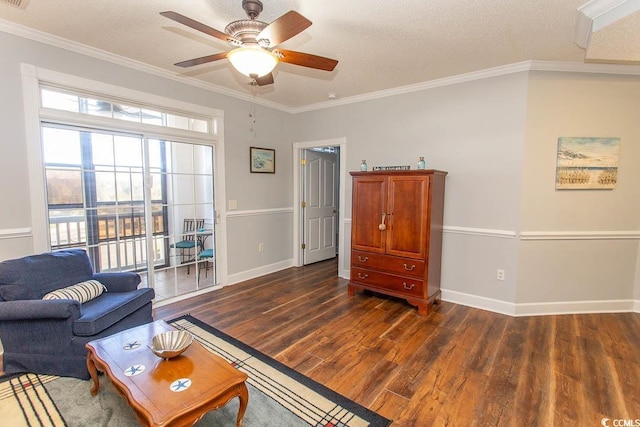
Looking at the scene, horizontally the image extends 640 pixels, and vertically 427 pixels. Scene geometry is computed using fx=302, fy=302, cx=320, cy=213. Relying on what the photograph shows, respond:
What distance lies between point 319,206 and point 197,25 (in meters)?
3.91

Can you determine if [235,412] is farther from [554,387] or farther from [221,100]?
[221,100]

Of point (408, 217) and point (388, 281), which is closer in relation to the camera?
point (408, 217)

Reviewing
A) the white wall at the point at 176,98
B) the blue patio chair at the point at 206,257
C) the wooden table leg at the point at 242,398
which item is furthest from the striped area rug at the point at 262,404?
the blue patio chair at the point at 206,257

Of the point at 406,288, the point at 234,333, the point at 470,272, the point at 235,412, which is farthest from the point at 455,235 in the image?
the point at 235,412

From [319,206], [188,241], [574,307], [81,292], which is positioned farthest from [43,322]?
[574,307]

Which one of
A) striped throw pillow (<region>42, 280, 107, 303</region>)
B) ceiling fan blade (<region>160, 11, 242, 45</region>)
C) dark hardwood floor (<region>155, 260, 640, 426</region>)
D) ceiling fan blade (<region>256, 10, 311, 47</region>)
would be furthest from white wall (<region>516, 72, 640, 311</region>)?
striped throw pillow (<region>42, 280, 107, 303</region>)

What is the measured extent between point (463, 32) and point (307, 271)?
12.2ft

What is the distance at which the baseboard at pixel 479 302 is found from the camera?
3.31m

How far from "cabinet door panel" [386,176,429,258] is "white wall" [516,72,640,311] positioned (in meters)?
1.04

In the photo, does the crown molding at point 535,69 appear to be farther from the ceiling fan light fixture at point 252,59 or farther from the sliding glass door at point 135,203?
the sliding glass door at point 135,203

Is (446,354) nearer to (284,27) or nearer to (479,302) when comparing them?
(479,302)

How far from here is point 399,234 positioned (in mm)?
3422

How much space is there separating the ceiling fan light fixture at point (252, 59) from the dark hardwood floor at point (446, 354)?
2.18 m
